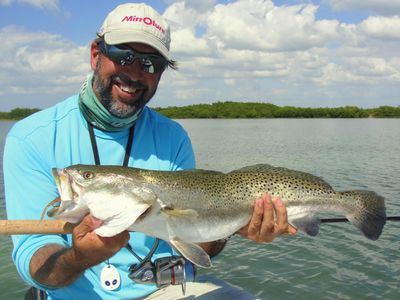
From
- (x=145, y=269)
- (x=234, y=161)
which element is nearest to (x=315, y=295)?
(x=145, y=269)

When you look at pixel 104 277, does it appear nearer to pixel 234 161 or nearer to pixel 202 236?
pixel 202 236

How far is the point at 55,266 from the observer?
134 inches

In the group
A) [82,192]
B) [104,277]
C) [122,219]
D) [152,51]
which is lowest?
[104,277]

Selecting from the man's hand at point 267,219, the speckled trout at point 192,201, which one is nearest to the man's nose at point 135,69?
the speckled trout at point 192,201

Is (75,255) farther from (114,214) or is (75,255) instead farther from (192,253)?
(192,253)

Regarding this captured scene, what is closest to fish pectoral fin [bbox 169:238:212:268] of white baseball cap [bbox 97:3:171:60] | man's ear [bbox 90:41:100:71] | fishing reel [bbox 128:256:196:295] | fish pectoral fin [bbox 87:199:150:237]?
fish pectoral fin [bbox 87:199:150:237]

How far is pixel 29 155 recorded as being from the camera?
382 cm

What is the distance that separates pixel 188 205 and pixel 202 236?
0.30m

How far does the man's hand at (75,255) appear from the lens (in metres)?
3.13

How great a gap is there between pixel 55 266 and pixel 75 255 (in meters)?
0.27

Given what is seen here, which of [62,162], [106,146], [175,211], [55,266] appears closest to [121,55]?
[106,146]

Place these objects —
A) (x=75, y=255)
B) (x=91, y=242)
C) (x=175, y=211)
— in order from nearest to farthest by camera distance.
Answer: (x=91, y=242), (x=75, y=255), (x=175, y=211)

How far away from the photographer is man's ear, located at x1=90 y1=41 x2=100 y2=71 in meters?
4.39

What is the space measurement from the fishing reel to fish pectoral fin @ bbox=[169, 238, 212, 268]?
55 centimetres
